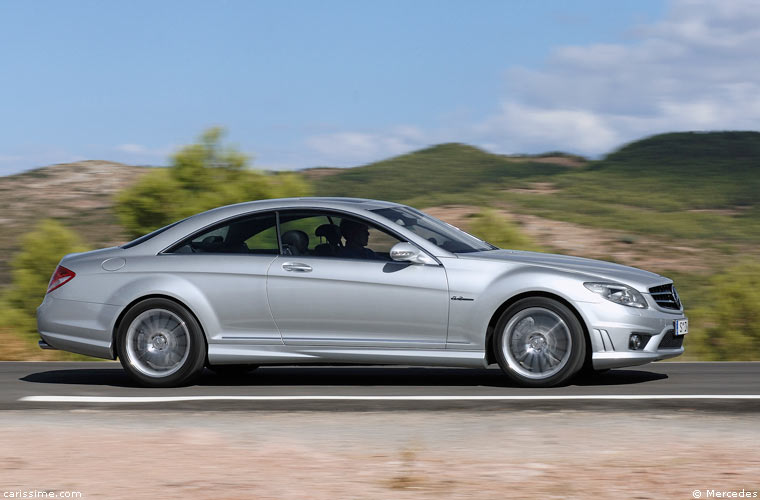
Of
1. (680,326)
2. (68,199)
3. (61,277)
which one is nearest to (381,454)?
(680,326)

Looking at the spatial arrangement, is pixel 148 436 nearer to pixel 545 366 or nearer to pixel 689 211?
pixel 545 366

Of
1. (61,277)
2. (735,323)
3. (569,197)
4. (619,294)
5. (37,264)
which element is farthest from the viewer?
(569,197)

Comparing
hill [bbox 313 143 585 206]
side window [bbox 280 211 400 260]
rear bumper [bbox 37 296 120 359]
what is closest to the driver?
side window [bbox 280 211 400 260]

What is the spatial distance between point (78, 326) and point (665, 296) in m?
4.96

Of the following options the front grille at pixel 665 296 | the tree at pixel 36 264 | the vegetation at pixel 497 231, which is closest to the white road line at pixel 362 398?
the front grille at pixel 665 296

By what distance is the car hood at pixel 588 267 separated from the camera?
9312mm

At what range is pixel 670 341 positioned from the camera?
941cm

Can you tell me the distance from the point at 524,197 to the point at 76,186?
21041 mm

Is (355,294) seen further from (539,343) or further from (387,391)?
Answer: (539,343)

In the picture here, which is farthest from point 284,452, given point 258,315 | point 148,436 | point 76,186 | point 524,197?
point 76,186

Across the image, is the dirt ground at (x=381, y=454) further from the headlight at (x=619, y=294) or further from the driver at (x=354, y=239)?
the driver at (x=354, y=239)

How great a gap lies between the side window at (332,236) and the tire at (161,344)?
1042 mm

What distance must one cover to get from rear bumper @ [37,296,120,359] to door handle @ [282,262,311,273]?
4.92 ft

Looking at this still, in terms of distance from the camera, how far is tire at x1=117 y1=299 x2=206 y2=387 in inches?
380
